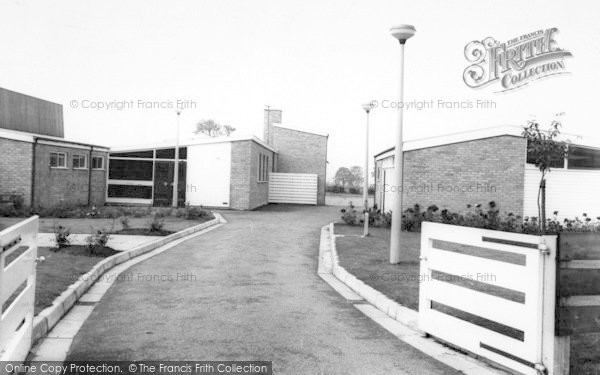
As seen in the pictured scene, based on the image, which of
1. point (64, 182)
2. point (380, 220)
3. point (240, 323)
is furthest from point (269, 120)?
point (240, 323)

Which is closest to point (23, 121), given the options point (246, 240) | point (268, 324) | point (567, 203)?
point (246, 240)

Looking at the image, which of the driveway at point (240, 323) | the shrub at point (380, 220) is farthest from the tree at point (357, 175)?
the driveway at point (240, 323)

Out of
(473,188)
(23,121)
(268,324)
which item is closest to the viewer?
(268,324)

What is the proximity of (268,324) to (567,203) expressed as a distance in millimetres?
17352

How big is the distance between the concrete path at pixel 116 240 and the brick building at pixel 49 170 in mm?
8322

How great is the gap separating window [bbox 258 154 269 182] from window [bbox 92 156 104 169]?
316 inches

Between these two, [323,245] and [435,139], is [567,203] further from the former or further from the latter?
[323,245]

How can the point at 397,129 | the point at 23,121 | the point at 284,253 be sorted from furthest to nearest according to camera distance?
the point at 23,121 → the point at 284,253 → the point at 397,129

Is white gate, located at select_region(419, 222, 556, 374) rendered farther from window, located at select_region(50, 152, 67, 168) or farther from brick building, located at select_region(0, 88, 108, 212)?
window, located at select_region(50, 152, 67, 168)

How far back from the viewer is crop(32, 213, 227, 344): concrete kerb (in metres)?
5.46

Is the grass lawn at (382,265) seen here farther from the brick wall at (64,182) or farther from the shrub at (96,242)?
the brick wall at (64,182)

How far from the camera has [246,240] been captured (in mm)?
14258

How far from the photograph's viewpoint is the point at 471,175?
1923 cm

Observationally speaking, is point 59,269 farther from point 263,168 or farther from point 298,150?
point 298,150
